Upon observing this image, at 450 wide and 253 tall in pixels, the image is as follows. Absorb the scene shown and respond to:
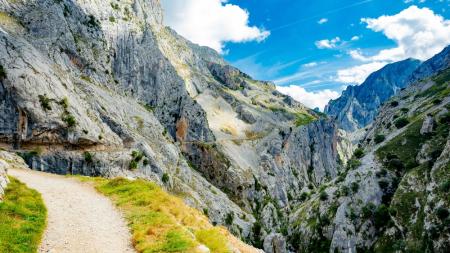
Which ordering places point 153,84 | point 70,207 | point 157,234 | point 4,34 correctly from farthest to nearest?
point 153,84 → point 4,34 → point 70,207 → point 157,234

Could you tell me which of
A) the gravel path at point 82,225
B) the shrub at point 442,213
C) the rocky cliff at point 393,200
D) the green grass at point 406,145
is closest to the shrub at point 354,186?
the rocky cliff at point 393,200

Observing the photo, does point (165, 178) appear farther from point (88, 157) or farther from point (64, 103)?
point (64, 103)

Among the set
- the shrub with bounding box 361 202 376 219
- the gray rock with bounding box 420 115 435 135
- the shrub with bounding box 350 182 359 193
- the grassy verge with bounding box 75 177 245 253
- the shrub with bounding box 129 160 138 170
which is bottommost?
the shrub with bounding box 361 202 376 219

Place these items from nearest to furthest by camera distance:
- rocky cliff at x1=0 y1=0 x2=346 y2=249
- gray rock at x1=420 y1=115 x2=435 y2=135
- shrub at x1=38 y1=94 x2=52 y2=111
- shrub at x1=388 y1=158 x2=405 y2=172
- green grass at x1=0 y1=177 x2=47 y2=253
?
green grass at x1=0 y1=177 x2=47 y2=253
rocky cliff at x1=0 y1=0 x2=346 y2=249
shrub at x1=38 y1=94 x2=52 y2=111
shrub at x1=388 y1=158 x2=405 y2=172
gray rock at x1=420 y1=115 x2=435 y2=135

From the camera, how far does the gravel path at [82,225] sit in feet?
61.1

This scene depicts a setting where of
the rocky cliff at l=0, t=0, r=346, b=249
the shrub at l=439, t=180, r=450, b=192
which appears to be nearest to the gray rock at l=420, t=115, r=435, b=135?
the shrub at l=439, t=180, r=450, b=192

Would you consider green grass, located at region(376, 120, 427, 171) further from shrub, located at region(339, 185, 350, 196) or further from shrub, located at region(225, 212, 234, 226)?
shrub, located at region(225, 212, 234, 226)

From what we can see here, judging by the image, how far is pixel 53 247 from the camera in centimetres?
1814

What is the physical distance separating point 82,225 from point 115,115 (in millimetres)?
81811

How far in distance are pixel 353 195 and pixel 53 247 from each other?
113485 mm

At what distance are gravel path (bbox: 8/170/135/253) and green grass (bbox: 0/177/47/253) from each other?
0.54 metres

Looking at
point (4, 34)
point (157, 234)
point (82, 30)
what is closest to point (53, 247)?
point (157, 234)

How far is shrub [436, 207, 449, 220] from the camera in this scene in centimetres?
8519

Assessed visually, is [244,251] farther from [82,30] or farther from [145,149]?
[82,30]
